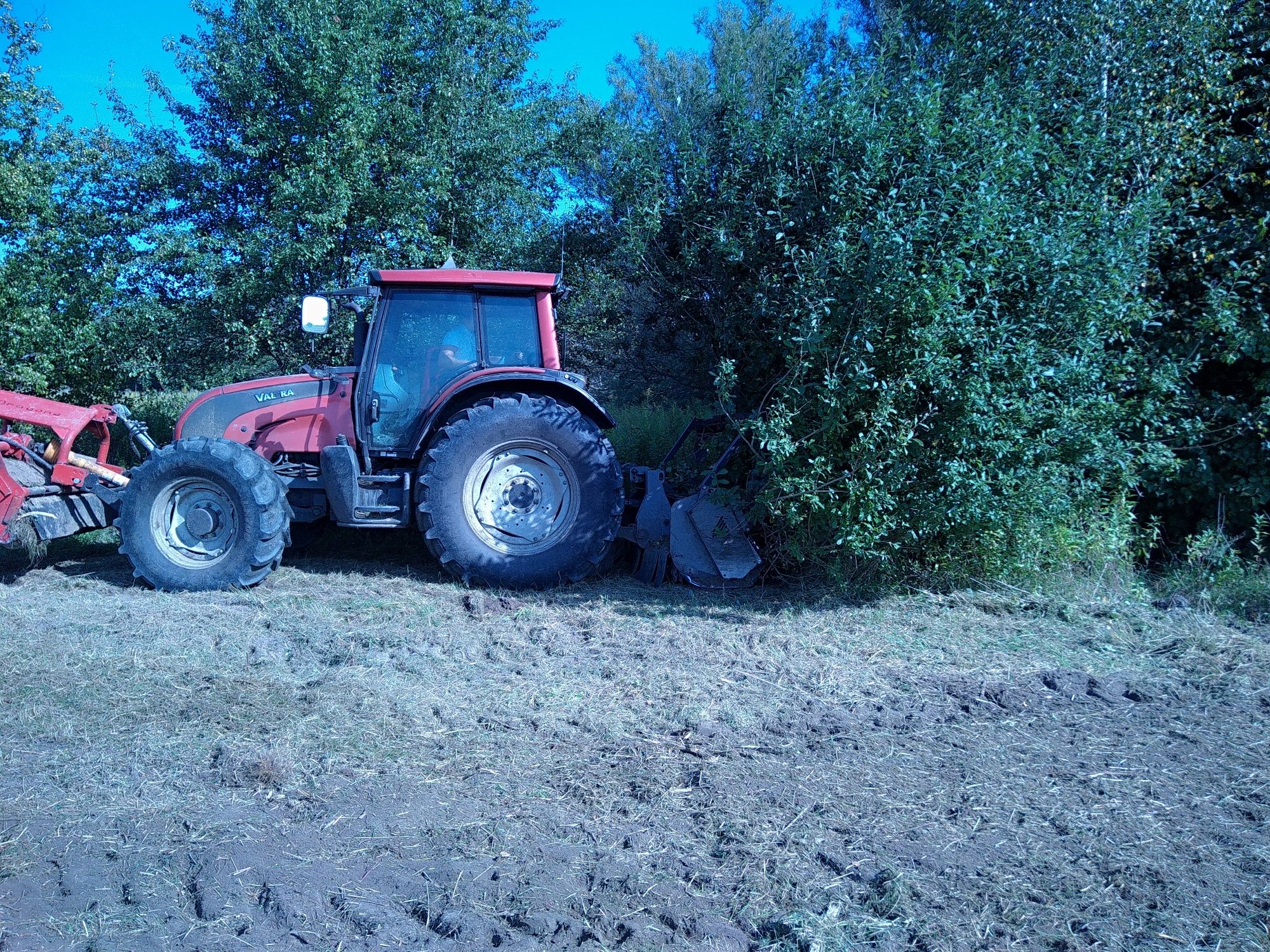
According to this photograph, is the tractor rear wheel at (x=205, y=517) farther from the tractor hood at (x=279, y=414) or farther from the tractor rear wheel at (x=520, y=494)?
the tractor rear wheel at (x=520, y=494)

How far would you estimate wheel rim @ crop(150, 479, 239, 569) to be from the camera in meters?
6.17

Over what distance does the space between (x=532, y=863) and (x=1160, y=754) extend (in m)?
2.59

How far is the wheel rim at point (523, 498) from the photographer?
21.0ft

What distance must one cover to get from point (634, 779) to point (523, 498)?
3.31 meters

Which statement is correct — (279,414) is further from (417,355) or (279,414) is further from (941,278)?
(941,278)

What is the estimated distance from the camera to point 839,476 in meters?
5.47

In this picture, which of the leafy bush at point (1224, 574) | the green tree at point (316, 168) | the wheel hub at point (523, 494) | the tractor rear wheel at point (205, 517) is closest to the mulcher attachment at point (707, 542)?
the wheel hub at point (523, 494)

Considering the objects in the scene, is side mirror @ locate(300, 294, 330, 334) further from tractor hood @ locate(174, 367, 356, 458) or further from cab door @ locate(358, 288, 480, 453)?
tractor hood @ locate(174, 367, 356, 458)

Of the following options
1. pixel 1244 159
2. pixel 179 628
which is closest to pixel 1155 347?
pixel 1244 159

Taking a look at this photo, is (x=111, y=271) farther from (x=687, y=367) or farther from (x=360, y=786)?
(x=360, y=786)

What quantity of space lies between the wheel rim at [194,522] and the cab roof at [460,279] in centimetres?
186

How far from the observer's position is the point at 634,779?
344 cm

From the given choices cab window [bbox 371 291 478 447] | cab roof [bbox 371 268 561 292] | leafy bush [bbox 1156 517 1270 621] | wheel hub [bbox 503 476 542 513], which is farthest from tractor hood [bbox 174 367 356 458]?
leafy bush [bbox 1156 517 1270 621]

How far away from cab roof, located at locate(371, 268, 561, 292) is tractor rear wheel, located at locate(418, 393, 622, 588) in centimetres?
80
